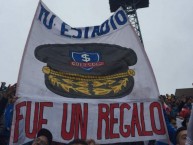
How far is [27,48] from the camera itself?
5.18 meters

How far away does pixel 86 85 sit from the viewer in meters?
5.16

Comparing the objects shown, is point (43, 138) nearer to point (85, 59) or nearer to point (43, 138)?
point (43, 138)

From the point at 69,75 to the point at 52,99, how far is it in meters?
0.52

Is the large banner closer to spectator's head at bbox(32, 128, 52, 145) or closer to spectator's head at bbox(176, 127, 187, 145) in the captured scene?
spectator's head at bbox(32, 128, 52, 145)

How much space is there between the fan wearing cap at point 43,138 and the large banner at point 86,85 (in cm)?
17

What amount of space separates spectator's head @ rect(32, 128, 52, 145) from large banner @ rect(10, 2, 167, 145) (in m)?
0.18

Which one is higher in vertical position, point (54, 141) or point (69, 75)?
point (69, 75)

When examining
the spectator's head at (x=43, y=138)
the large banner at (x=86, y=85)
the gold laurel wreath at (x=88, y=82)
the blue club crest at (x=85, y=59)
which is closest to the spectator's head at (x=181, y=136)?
the large banner at (x=86, y=85)

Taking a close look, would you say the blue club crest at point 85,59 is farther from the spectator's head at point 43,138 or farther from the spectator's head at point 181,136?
the spectator's head at point 181,136

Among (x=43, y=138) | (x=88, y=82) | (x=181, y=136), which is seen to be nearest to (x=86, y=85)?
(x=88, y=82)

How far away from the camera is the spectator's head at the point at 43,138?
407 cm

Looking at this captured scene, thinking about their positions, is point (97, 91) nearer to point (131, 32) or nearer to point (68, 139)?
point (68, 139)

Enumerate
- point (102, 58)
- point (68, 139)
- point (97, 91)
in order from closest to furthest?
point (68, 139)
point (97, 91)
point (102, 58)

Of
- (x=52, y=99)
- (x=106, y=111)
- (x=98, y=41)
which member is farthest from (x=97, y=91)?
(x=98, y=41)
